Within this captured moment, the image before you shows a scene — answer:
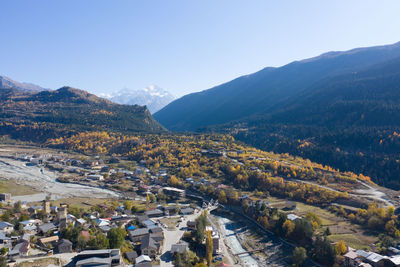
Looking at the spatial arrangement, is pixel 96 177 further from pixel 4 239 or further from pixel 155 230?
pixel 4 239

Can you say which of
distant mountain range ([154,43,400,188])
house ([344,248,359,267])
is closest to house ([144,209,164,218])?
house ([344,248,359,267])

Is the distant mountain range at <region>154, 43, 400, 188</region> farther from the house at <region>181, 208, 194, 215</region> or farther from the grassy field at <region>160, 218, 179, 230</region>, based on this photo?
the grassy field at <region>160, 218, 179, 230</region>

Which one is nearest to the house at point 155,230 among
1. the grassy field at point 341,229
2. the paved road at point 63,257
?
the paved road at point 63,257

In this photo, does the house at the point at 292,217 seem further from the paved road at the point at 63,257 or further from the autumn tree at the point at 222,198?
the paved road at the point at 63,257

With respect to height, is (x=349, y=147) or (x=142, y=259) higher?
(x=349, y=147)

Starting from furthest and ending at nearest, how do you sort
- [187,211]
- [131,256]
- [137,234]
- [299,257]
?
1. [187,211]
2. [137,234]
3. [299,257]
4. [131,256]

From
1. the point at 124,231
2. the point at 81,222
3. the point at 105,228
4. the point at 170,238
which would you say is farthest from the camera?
the point at 170,238

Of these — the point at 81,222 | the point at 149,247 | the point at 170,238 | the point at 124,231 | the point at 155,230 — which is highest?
the point at 81,222

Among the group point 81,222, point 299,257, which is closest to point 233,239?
point 299,257
